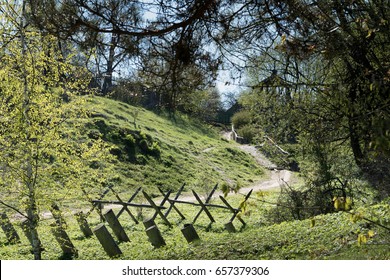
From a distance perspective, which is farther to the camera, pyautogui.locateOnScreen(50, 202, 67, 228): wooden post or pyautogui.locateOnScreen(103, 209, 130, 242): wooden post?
pyautogui.locateOnScreen(103, 209, 130, 242): wooden post

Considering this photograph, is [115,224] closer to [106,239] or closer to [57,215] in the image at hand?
[106,239]

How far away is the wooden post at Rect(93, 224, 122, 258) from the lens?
9547mm

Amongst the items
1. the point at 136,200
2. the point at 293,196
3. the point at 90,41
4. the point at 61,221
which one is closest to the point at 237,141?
the point at 136,200

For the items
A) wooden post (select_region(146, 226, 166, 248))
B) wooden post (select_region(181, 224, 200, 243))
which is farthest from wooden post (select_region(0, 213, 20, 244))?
wooden post (select_region(181, 224, 200, 243))

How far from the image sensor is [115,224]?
11.5 metres

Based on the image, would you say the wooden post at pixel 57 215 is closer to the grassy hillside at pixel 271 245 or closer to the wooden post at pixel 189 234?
the grassy hillside at pixel 271 245

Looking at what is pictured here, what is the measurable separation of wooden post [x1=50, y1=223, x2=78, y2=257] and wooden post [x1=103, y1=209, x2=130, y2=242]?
954 mm

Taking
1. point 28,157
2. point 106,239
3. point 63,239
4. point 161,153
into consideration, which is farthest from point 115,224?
point 161,153

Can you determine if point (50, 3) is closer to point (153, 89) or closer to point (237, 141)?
point (153, 89)

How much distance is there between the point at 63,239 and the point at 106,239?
1.09 m

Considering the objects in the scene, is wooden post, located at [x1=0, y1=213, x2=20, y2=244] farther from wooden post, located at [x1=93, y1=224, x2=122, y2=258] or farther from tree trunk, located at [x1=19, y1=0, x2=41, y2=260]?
wooden post, located at [x1=93, y1=224, x2=122, y2=258]

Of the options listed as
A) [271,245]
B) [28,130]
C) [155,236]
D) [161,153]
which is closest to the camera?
[271,245]

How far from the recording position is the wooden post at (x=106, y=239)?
9547mm

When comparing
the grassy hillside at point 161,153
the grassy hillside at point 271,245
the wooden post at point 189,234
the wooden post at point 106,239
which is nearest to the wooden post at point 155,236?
the grassy hillside at point 271,245
